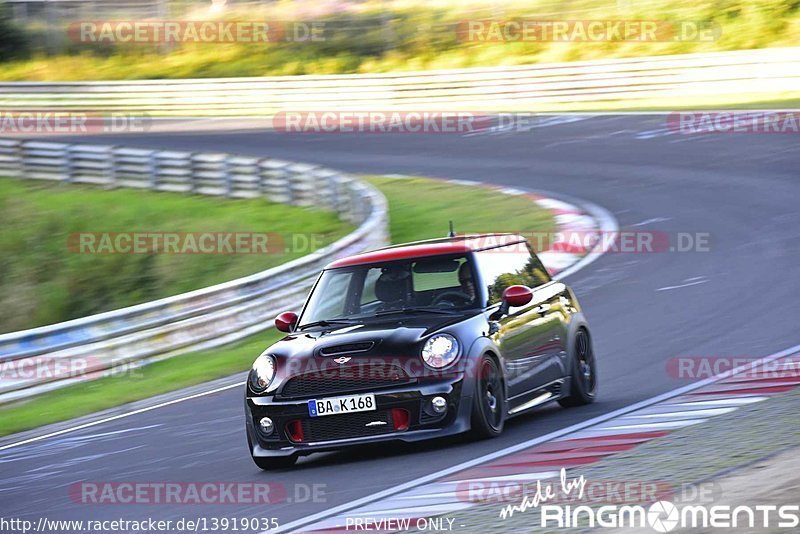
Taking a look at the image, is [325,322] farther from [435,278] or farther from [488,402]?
[488,402]

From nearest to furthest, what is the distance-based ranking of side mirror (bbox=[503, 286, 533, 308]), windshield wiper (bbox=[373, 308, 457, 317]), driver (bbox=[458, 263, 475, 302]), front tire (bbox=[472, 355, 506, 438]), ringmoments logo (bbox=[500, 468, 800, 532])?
1. ringmoments logo (bbox=[500, 468, 800, 532])
2. front tire (bbox=[472, 355, 506, 438])
3. windshield wiper (bbox=[373, 308, 457, 317])
4. side mirror (bbox=[503, 286, 533, 308])
5. driver (bbox=[458, 263, 475, 302])

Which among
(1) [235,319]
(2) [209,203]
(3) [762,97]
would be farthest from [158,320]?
(3) [762,97]

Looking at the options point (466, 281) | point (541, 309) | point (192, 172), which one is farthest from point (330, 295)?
point (192, 172)

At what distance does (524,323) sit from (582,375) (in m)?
0.90

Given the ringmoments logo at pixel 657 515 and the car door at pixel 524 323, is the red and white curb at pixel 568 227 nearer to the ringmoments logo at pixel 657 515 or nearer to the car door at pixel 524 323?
the car door at pixel 524 323

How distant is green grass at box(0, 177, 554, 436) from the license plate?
4.38 metres

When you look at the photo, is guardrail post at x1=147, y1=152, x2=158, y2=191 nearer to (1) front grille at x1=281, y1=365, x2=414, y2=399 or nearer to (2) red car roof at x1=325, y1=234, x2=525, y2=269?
(2) red car roof at x1=325, y1=234, x2=525, y2=269

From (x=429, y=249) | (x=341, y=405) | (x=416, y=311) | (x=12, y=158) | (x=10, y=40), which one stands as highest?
(x=10, y=40)

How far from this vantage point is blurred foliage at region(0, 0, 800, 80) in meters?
33.5

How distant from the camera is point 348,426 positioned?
7871mm

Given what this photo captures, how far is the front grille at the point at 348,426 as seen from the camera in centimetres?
783

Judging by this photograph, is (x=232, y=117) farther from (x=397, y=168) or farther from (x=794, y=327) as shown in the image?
(x=794, y=327)

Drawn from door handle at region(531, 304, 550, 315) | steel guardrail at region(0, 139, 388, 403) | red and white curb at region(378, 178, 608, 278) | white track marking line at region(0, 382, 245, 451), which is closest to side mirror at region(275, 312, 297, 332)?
door handle at region(531, 304, 550, 315)

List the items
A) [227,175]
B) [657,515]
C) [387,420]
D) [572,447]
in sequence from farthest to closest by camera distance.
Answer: [227,175] < [387,420] < [572,447] < [657,515]
